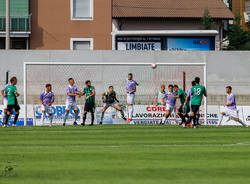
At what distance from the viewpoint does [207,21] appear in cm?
4259

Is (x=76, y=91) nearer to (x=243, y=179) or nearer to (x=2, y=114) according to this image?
(x=2, y=114)

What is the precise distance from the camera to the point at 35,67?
28828mm

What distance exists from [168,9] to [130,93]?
61.3 ft

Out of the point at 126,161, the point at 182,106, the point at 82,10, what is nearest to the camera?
the point at 126,161

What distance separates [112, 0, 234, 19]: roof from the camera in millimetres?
43625

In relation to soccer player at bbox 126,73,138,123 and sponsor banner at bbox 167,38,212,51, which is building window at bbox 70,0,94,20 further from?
soccer player at bbox 126,73,138,123

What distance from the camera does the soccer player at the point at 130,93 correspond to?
26.7 metres

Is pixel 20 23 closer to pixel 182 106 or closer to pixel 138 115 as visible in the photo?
pixel 138 115

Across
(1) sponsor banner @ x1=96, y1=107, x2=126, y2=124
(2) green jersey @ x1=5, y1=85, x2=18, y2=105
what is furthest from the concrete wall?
(2) green jersey @ x1=5, y1=85, x2=18, y2=105

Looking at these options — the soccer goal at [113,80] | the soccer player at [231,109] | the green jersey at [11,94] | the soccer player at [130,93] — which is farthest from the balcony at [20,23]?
the soccer player at [231,109]

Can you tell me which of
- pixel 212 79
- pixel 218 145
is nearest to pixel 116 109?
pixel 212 79

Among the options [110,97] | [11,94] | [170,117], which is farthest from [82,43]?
[11,94]

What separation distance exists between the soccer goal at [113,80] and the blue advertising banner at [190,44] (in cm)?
949

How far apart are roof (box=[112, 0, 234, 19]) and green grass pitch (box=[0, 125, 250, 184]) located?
28.4 m
